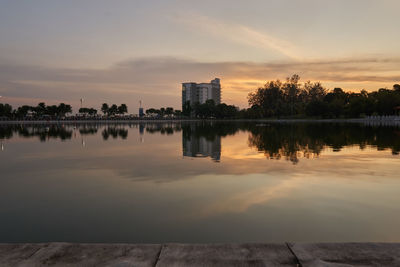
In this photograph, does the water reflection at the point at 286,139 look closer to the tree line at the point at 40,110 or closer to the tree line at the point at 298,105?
the tree line at the point at 298,105

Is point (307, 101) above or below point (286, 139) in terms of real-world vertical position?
above

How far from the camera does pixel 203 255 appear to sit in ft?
16.4

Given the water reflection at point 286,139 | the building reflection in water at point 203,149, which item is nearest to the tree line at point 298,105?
the water reflection at point 286,139

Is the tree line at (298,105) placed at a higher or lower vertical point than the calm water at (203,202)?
higher

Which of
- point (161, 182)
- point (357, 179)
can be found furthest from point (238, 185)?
point (357, 179)

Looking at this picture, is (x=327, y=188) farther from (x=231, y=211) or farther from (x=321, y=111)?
(x=321, y=111)

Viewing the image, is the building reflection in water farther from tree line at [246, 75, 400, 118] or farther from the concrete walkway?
tree line at [246, 75, 400, 118]

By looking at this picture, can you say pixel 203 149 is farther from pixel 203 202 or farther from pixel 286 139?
pixel 203 202

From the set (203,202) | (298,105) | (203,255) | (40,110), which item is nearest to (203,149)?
(203,202)

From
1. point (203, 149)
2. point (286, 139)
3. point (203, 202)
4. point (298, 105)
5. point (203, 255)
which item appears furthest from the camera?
point (298, 105)

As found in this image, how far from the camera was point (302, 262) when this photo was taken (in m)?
4.73

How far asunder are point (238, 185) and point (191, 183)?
Result: 2000 mm

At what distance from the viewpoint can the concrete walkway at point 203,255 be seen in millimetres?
4758

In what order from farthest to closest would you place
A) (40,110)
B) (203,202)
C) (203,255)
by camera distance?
(40,110) → (203,202) → (203,255)
